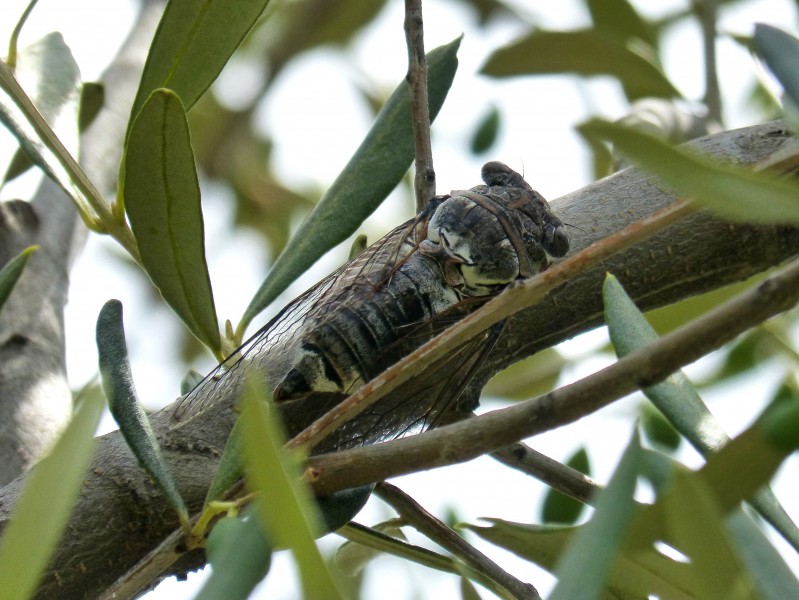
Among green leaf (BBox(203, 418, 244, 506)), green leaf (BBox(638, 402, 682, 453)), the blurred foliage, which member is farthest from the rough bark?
green leaf (BBox(638, 402, 682, 453))

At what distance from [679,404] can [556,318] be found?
0.32 m

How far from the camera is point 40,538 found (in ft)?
1.98

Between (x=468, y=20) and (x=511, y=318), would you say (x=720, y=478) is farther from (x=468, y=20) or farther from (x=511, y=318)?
(x=468, y=20)

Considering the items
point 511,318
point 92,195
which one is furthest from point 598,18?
point 92,195

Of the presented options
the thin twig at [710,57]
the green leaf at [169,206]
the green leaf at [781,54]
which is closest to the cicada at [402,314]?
the green leaf at [169,206]

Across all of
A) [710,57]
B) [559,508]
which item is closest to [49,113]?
[559,508]

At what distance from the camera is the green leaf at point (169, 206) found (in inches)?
39.7

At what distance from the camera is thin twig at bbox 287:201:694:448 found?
2.25 feet

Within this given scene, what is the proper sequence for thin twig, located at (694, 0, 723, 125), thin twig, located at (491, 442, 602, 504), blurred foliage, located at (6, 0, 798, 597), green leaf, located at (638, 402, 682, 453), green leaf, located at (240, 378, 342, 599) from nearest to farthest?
green leaf, located at (240, 378, 342, 599) < blurred foliage, located at (6, 0, 798, 597) < thin twig, located at (491, 442, 602, 504) < green leaf, located at (638, 402, 682, 453) < thin twig, located at (694, 0, 723, 125)

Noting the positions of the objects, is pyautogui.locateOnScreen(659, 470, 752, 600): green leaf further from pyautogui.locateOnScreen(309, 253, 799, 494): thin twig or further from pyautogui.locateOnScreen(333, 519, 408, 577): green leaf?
pyautogui.locateOnScreen(333, 519, 408, 577): green leaf

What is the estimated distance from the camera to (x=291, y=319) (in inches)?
52.6

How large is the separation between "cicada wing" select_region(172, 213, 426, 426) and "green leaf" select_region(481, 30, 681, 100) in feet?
1.80

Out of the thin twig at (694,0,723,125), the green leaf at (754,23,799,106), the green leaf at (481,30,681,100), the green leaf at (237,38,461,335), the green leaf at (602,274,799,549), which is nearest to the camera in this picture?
the green leaf at (602,274,799,549)

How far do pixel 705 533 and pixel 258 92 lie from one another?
2.36 metres
